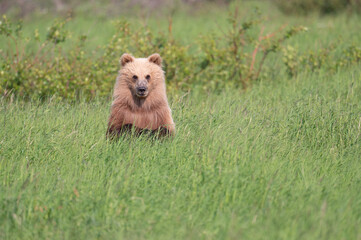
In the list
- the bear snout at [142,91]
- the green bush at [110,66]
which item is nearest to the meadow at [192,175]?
the bear snout at [142,91]

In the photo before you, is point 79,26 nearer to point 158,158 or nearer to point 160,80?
point 160,80

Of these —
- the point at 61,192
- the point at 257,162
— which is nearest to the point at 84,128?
the point at 61,192

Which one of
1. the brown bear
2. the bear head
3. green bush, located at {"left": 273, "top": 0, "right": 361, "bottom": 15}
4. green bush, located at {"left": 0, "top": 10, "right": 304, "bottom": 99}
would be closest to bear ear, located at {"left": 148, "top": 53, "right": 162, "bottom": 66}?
the bear head

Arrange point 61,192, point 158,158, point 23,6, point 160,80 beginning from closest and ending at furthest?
1. point 61,192
2. point 158,158
3. point 160,80
4. point 23,6

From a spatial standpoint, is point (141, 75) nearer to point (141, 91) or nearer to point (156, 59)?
point (141, 91)

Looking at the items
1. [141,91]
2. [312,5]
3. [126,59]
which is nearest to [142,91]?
[141,91]

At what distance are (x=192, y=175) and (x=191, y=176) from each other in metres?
0.01

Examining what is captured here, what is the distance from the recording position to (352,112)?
555 cm

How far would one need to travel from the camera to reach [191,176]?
3.98 metres

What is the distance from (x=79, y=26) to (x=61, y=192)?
9897 millimetres

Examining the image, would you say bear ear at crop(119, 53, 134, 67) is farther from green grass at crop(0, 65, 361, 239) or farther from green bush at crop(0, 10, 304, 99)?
green bush at crop(0, 10, 304, 99)

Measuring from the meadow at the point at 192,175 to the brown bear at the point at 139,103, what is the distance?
0.59 feet

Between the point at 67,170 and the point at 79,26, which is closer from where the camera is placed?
the point at 67,170

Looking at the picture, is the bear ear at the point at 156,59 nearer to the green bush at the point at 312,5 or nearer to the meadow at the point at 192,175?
the meadow at the point at 192,175
